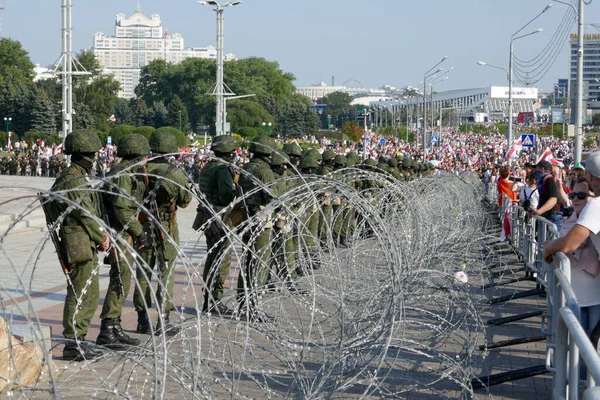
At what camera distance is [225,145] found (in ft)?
29.8

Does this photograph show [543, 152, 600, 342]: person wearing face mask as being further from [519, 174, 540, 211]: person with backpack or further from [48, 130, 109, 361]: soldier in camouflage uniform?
[519, 174, 540, 211]: person with backpack

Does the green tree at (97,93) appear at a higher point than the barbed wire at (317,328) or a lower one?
higher

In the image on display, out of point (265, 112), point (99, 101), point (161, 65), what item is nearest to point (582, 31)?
point (99, 101)

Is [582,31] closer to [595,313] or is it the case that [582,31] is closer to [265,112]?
[595,313]

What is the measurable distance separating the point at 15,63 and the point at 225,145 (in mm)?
101772

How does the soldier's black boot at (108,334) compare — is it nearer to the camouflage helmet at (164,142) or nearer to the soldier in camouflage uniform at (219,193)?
the soldier in camouflage uniform at (219,193)

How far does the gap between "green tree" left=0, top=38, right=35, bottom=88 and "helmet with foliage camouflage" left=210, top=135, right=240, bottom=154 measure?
95.3m

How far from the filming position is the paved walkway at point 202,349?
4.66m

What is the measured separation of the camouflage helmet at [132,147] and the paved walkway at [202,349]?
0.89 metres

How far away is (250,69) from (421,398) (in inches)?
5009

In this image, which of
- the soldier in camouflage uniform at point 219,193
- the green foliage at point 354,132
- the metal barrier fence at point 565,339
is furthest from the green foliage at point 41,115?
the metal barrier fence at point 565,339

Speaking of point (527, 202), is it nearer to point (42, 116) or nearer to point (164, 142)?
point (164, 142)

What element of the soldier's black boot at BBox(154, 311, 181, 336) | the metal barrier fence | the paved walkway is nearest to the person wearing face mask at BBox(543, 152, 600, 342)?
the metal barrier fence

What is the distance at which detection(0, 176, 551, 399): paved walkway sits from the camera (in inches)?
183
